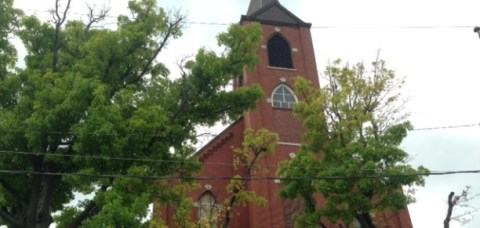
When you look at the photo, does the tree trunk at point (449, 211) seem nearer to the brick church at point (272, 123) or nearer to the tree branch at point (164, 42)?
the brick church at point (272, 123)

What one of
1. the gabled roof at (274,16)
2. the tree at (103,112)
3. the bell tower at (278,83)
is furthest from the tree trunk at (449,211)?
the gabled roof at (274,16)

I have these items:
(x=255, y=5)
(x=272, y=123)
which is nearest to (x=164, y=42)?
(x=272, y=123)

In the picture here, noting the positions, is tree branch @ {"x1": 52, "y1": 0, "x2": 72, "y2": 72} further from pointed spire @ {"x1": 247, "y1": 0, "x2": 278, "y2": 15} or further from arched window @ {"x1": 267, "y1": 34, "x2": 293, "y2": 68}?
pointed spire @ {"x1": 247, "y1": 0, "x2": 278, "y2": 15}

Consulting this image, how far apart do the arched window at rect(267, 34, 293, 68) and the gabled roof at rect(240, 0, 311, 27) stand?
1029 mm

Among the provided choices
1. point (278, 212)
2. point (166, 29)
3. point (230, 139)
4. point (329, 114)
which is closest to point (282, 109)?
point (230, 139)

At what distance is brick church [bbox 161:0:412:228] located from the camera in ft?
62.2

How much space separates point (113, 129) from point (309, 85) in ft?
24.8

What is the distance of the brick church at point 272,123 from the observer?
18953 mm

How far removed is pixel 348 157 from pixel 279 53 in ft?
42.3

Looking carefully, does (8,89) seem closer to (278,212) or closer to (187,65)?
(187,65)

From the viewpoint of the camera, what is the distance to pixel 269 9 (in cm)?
2766

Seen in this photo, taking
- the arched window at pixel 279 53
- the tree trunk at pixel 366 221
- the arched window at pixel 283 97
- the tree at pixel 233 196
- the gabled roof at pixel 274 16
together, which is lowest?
the tree trunk at pixel 366 221

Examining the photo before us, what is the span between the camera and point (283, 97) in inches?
911

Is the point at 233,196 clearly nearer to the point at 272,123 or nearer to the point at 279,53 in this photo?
the point at 272,123
